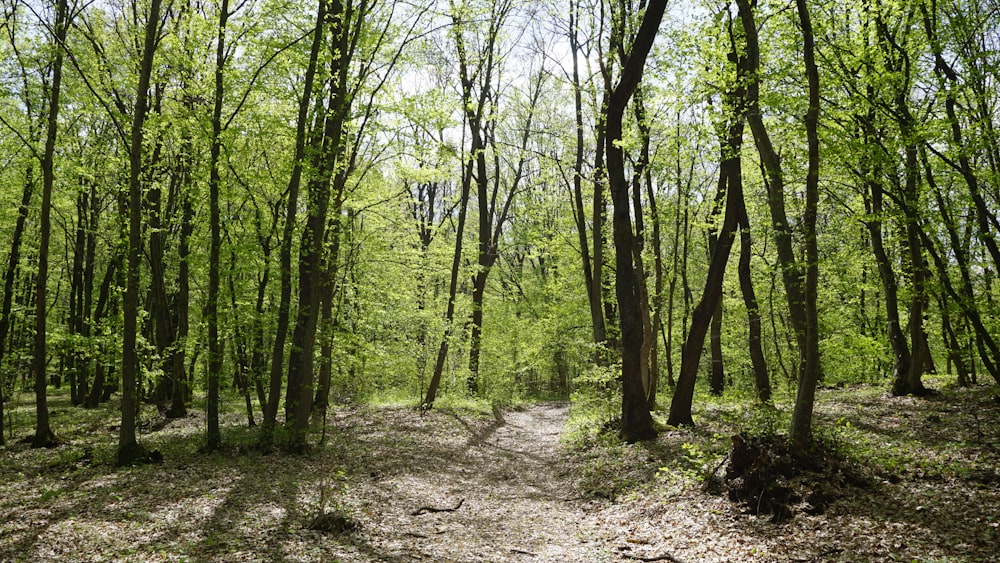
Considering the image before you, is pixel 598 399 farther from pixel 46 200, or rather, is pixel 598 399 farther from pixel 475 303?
pixel 46 200

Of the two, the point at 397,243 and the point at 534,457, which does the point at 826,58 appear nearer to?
the point at 534,457

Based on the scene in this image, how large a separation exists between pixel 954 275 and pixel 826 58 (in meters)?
6.17

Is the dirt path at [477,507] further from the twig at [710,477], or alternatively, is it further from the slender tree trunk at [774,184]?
the slender tree trunk at [774,184]

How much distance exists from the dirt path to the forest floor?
0.13ft

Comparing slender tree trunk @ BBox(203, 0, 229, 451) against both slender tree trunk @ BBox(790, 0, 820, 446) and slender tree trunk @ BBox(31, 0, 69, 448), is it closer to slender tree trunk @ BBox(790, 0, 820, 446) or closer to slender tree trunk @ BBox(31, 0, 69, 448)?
slender tree trunk @ BBox(31, 0, 69, 448)

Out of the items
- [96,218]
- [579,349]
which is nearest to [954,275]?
[579,349]

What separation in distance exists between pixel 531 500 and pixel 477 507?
3.35 ft

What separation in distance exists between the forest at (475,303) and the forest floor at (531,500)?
0.06 meters

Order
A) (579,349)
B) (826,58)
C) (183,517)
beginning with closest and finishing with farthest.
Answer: (183,517) < (826,58) < (579,349)

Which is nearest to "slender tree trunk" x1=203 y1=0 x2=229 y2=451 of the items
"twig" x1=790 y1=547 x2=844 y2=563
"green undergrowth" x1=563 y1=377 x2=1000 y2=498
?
"green undergrowth" x1=563 y1=377 x2=1000 y2=498

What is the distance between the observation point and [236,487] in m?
8.65

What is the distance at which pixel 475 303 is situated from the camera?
20.8 meters

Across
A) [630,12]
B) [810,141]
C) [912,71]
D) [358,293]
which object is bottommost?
[358,293]

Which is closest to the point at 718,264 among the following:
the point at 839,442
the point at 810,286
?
the point at 810,286
